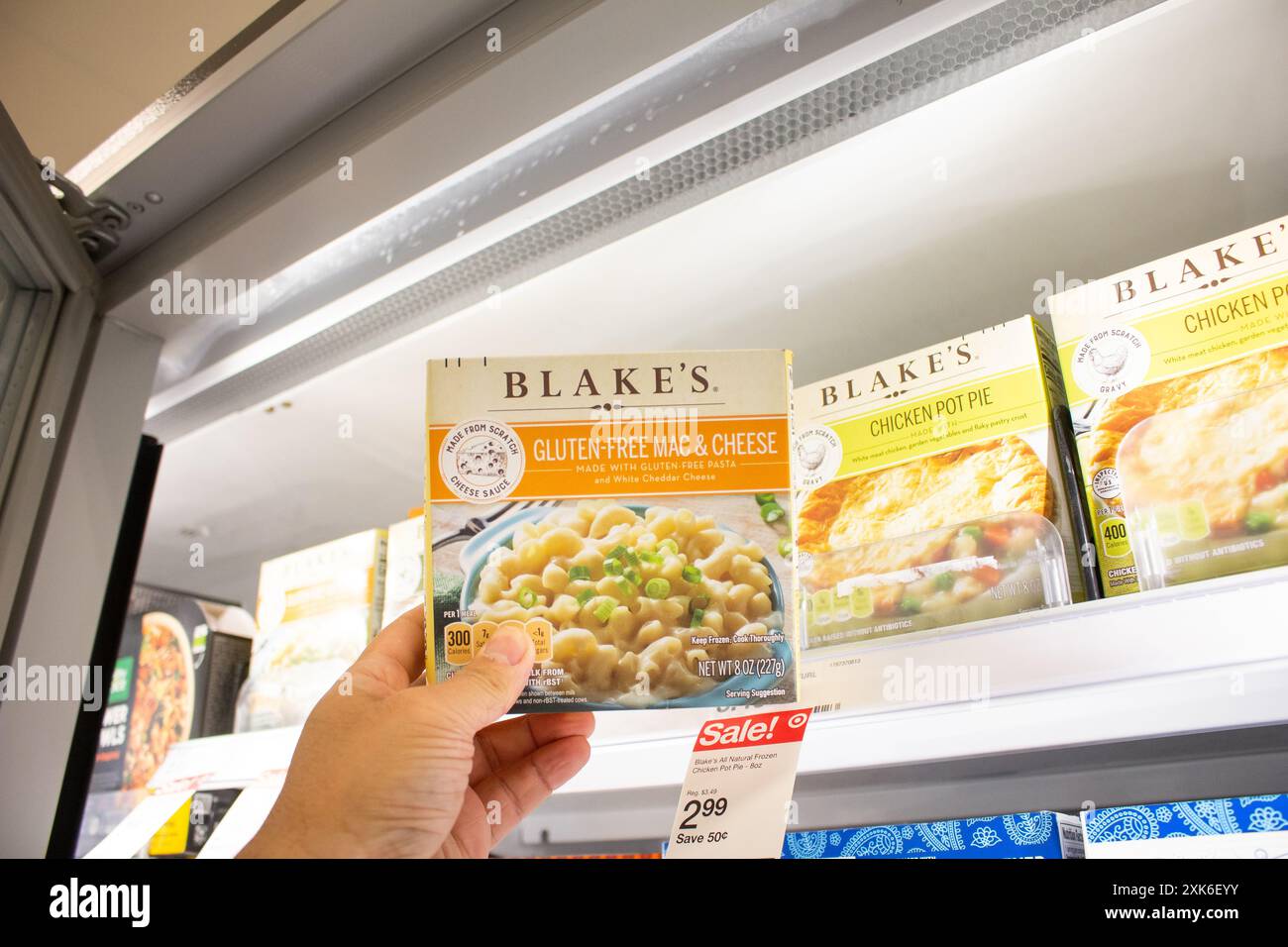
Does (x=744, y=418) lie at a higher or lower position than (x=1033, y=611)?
higher

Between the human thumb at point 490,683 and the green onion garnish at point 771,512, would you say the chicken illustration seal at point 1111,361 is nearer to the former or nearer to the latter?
the green onion garnish at point 771,512

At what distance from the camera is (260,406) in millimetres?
2033

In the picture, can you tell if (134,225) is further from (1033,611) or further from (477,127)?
(1033,611)

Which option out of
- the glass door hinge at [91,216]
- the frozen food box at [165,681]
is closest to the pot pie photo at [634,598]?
the glass door hinge at [91,216]

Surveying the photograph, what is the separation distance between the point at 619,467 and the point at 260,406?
128 centimetres

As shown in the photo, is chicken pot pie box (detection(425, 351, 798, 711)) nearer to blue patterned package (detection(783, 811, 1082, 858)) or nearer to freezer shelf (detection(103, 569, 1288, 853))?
freezer shelf (detection(103, 569, 1288, 853))

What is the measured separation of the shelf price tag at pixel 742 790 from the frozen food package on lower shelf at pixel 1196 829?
20.6 inches

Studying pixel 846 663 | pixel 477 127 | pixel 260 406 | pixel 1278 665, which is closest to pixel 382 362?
pixel 260 406

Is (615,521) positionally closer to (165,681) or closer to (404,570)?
(404,570)

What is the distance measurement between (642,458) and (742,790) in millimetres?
334

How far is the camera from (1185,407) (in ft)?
4.15
